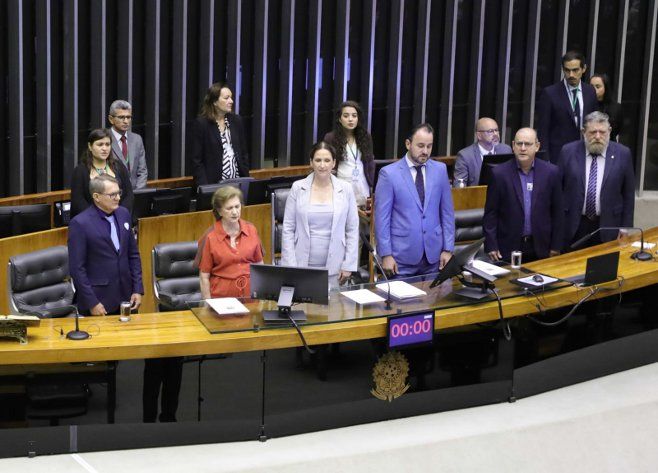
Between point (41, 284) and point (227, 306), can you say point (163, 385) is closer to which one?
point (227, 306)

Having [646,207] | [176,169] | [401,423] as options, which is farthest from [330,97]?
[401,423]

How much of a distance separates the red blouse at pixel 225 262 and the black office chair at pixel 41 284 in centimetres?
85

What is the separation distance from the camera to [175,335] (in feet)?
14.2

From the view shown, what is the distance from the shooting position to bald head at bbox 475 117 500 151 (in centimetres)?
749

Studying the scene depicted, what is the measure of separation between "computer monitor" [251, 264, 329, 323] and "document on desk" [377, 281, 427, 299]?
45 centimetres

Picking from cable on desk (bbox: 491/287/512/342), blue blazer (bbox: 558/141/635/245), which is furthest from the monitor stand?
blue blazer (bbox: 558/141/635/245)

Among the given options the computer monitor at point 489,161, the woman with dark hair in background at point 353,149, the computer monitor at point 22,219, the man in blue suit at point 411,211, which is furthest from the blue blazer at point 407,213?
the computer monitor at point 22,219

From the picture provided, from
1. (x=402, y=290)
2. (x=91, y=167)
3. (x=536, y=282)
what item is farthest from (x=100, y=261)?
(x=536, y=282)

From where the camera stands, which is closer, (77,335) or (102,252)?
(77,335)

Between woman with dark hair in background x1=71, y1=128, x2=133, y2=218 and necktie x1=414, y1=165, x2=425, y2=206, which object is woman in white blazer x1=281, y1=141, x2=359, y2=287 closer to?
necktie x1=414, y1=165, x2=425, y2=206

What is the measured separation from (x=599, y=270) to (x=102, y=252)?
7.90ft

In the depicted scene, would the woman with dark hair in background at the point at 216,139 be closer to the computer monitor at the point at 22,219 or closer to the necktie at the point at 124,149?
the necktie at the point at 124,149

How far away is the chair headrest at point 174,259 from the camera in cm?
580

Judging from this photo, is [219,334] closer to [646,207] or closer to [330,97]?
[330,97]
